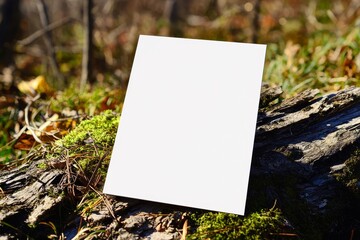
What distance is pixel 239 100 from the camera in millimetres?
1641

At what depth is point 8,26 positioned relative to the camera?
4969 mm

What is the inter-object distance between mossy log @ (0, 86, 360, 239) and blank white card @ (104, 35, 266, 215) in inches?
4.3

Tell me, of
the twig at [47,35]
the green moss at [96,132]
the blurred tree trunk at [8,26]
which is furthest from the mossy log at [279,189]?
the blurred tree trunk at [8,26]

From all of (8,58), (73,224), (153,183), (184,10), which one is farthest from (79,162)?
(184,10)

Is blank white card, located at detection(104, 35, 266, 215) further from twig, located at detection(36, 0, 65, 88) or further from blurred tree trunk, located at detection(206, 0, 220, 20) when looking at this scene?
blurred tree trunk, located at detection(206, 0, 220, 20)

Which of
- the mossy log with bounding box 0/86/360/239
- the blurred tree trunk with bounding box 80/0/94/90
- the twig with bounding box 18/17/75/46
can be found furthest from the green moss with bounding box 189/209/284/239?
the twig with bounding box 18/17/75/46

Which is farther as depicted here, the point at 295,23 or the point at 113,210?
the point at 295,23

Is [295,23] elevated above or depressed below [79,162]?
above

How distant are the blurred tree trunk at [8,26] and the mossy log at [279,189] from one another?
144 inches

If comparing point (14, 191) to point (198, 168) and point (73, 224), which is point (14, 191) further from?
point (198, 168)

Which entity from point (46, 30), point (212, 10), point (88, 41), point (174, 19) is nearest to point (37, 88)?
point (88, 41)

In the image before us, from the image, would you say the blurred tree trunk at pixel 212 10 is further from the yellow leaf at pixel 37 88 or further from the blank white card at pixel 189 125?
the blank white card at pixel 189 125

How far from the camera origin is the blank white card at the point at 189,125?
5.06 ft

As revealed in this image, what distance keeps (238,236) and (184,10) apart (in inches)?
337
